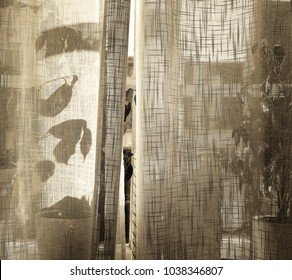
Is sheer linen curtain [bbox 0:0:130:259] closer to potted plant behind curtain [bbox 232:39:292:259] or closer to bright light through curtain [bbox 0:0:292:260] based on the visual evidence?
bright light through curtain [bbox 0:0:292:260]

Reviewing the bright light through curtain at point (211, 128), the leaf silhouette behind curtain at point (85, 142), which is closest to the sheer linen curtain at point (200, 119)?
the bright light through curtain at point (211, 128)

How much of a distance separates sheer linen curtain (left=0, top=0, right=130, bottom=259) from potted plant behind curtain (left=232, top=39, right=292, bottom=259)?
0.30m

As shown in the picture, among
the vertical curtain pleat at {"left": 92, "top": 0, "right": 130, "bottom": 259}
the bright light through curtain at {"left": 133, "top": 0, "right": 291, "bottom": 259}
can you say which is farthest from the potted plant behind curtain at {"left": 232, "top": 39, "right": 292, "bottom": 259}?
the vertical curtain pleat at {"left": 92, "top": 0, "right": 130, "bottom": 259}

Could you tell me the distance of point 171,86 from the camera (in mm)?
1073

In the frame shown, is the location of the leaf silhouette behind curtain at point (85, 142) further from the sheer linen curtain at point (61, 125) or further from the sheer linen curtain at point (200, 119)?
the sheer linen curtain at point (200, 119)

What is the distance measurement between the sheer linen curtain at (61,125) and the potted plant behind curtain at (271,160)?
303 millimetres

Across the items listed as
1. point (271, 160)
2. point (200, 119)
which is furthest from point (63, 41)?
point (271, 160)

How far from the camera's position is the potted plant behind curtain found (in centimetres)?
105

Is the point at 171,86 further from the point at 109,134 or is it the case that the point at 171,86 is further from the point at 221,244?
the point at 221,244

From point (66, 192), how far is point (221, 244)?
37 centimetres

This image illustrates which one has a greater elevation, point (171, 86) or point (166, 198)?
point (171, 86)

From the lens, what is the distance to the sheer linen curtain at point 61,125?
105 cm
